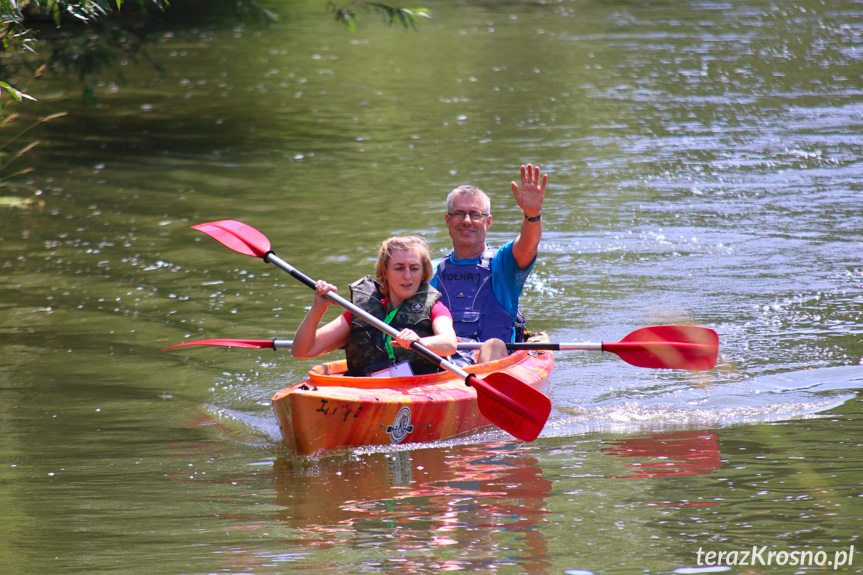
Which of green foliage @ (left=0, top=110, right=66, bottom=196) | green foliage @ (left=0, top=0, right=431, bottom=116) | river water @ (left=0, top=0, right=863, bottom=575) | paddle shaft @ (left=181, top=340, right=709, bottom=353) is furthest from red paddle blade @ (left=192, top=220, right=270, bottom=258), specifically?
green foliage @ (left=0, top=110, right=66, bottom=196)

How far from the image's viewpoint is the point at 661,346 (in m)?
5.89

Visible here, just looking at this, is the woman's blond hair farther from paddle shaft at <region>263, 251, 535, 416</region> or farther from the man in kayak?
the man in kayak

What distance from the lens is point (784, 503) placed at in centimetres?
405

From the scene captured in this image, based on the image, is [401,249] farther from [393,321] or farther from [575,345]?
[575,345]

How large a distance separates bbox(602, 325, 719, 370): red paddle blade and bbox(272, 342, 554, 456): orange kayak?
0.98 m

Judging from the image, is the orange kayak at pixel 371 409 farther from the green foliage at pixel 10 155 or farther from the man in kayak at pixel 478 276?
the green foliage at pixel 10 155

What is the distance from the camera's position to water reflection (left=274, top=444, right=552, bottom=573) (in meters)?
3.75

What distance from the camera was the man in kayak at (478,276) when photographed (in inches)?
231

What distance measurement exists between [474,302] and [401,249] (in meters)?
1.01

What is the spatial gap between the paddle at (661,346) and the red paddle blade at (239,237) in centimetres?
55

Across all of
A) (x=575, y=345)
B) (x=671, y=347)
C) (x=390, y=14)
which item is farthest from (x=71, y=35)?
(x=671, y=347)

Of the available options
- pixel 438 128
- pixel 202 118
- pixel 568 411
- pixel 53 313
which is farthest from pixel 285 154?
pixel 568 411

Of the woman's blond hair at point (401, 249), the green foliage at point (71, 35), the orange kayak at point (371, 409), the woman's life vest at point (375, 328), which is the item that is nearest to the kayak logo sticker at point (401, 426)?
the orange kayak at point (371, 409)

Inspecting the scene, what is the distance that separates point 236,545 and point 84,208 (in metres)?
7.84
